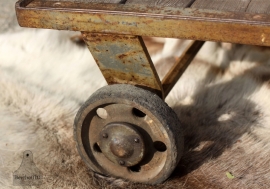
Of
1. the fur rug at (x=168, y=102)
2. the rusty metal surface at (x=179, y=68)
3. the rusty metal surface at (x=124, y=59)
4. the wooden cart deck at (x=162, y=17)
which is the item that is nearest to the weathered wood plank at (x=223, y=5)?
the wooden cart deck at (x=162, y=17)

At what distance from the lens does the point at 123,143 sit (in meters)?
1.51

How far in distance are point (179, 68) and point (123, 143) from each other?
471 millimetres

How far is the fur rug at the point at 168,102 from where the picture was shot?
1.63m

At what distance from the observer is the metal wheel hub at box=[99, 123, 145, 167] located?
4.94 ft

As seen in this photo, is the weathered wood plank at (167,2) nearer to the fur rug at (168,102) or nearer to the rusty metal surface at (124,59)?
the rusty metal surface at (124,59)

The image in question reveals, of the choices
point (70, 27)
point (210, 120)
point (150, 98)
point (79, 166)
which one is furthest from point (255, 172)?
point (70, 27)

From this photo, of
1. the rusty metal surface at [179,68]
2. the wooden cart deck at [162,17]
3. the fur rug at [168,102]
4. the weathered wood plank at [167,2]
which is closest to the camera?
the wooden cart deck at [162,17]

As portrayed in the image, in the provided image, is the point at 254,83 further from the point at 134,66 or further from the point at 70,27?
the point at 70,27

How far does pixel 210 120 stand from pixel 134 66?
45 cm

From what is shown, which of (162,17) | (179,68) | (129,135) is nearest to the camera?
(162,17)

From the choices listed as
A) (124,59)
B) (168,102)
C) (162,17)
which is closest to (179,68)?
(168,102)

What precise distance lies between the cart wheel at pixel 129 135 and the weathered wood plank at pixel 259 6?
1.15 feet

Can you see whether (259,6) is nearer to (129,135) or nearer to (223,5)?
(223,5)

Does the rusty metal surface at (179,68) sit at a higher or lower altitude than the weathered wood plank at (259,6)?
lower
